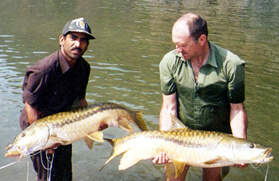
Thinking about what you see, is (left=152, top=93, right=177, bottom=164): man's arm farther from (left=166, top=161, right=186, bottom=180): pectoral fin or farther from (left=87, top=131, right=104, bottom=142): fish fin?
(left=87, top=131, right=104, bottom=142): fish fin

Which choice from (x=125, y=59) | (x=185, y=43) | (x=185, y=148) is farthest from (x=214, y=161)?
(x=125, y=59)

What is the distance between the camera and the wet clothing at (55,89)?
14.8 feet

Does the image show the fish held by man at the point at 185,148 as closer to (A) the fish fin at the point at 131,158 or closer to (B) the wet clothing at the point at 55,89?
(A) the fish fin at the point at 131,158

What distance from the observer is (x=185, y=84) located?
489 centimetres

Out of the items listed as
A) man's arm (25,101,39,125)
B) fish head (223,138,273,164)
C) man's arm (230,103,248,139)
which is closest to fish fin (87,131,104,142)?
man's arm (25,101,39,125)

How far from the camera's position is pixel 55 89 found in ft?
15.6

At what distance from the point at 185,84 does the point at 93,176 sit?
2.89 metres

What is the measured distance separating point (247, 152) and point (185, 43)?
152 cm

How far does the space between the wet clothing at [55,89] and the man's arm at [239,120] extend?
7.12 feet

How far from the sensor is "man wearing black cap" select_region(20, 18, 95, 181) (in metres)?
4.52

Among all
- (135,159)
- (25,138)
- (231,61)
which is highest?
(231,61)

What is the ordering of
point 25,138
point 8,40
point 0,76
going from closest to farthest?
point 25,138 → point 0,76 → point 8,40

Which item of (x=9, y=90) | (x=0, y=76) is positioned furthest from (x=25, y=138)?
(x=0, y=76)

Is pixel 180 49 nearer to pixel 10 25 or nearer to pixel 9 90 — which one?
pixel 9 90
